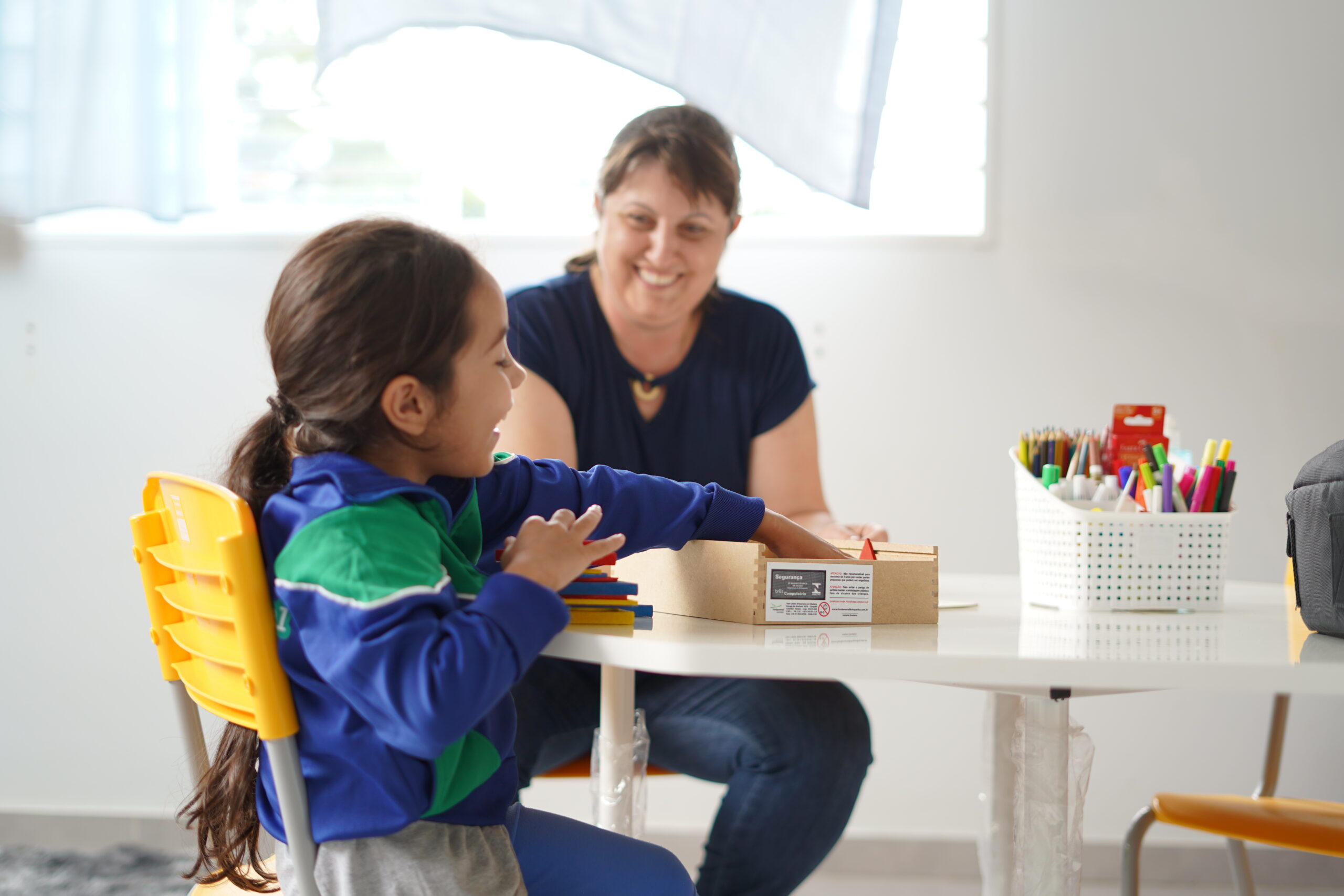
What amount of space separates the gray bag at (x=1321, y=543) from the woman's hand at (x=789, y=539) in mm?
385

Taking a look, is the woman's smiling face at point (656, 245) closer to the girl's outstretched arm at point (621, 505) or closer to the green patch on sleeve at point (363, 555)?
the girl's outstretched arm at point (621, 505)

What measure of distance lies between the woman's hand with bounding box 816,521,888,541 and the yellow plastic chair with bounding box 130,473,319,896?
0.69 metres

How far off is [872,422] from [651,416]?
2.55 feet

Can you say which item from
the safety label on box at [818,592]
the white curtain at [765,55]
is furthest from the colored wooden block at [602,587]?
the white curtain at [765,55]

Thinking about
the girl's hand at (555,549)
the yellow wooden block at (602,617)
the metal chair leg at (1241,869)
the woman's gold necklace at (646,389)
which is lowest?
the metal chair leg at (1241,869)

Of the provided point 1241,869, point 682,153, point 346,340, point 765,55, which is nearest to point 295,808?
point 346,340

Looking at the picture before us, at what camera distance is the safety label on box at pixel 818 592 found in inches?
33.6

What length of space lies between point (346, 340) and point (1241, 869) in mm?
1436

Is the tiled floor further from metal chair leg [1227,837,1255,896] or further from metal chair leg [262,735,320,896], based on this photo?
metal chair leg [262,735,320,896]

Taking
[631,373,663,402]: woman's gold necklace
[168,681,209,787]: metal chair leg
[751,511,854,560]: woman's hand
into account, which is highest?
[631,373,663,402]: woman's gold necklace

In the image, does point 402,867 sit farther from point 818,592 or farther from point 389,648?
point 818,592

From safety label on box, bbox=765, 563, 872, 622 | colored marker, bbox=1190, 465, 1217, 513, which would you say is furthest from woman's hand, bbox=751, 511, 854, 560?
colored marker, bbox=1190, 465, 1217, 513

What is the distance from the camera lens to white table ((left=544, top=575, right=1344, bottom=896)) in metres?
0.68

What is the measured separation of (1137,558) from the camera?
3.20ft
